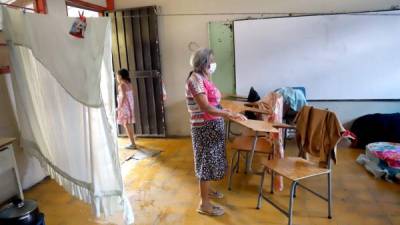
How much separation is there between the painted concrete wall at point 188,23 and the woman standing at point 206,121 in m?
2.31

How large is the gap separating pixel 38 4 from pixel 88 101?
6.64 ft

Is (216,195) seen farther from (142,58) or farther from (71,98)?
(142,58)

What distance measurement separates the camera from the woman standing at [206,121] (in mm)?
2176

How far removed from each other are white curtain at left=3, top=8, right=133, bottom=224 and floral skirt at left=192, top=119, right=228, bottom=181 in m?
0.66

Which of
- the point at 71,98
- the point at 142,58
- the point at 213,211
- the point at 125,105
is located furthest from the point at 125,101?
the point at 213,211

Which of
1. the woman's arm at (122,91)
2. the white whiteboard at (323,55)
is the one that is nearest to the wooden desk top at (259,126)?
the white whiteboard at (323,55)

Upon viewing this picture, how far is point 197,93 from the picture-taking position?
2.15 meters

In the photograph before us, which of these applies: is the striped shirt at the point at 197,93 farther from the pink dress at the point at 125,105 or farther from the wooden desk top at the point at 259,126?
the pink dress at the point at 125,105

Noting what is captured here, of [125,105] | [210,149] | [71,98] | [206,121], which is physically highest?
[71,98]

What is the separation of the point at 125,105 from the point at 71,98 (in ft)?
6.84

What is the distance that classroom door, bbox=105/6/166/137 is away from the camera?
4.59 meters

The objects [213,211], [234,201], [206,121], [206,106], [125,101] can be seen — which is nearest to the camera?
[206,106]

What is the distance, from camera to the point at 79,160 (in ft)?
7.32

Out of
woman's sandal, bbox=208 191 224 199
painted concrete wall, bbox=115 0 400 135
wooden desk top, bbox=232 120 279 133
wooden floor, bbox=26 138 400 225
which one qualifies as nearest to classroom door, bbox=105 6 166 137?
painted concrete wall, bbox=115 0 400 135
